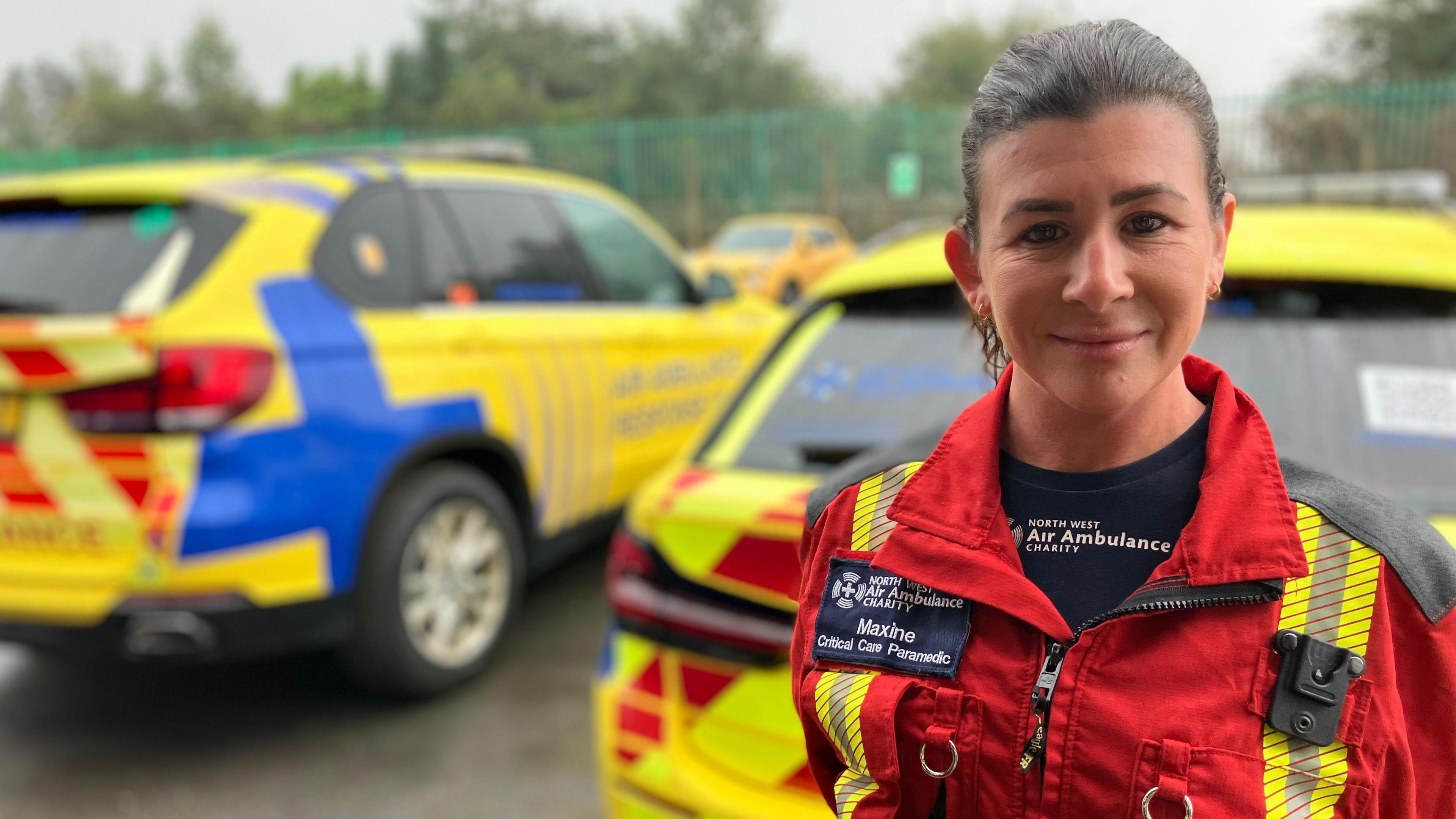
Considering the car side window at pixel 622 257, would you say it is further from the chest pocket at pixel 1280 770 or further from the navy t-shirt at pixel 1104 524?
the chest pocket at pixel 1280 770

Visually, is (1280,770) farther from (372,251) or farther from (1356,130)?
(1356,130)

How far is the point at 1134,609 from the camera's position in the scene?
35.5 inches

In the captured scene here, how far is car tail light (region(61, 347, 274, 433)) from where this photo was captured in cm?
302

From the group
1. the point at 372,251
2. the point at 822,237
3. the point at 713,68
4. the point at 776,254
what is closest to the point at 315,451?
the point at 372,251

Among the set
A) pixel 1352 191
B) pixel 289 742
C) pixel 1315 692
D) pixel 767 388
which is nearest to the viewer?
pixel 1315 692

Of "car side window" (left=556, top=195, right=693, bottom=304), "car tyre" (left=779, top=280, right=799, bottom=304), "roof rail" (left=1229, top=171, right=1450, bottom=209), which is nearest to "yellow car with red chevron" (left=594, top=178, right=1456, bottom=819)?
"roof rail" (left=1229, top=171, right=1450, bottom=209)

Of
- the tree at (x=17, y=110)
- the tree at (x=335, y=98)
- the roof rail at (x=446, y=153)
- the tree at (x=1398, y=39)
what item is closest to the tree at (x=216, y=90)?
the tree at (x=335, y=98)

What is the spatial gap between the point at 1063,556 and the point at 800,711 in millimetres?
311

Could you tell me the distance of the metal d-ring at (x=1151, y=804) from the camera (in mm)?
862

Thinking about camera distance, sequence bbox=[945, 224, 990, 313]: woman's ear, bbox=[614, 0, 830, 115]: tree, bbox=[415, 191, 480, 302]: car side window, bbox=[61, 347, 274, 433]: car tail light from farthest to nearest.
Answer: bbox=[614, 0, 830, 115]: tree, bbox=[415, 191, 480, 302]: car side window, bbox=[61, 347, 274, 433]: car tail light, bbox=[945, 224, 990, 313]: woman's ear

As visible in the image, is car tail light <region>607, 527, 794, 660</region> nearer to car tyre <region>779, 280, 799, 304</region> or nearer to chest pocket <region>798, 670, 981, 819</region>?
chest pocket <region>798, 670, 981, 819</region>

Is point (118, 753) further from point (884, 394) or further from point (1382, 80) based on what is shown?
point (1382, 80)

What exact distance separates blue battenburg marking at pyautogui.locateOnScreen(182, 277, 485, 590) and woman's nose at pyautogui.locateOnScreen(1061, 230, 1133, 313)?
2757mm

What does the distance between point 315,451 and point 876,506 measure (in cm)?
260
